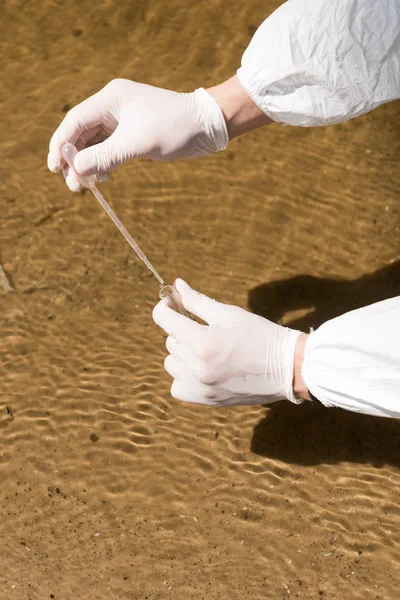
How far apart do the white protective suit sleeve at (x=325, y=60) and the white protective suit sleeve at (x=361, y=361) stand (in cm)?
52

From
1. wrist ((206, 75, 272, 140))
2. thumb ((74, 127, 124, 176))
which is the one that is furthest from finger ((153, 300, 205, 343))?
wrist ((206, 75, 272, 140))

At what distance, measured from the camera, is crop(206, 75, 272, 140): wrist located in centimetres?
160

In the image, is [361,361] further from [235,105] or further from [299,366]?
[235,105]

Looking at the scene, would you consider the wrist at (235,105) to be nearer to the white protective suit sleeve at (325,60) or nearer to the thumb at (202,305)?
the white protective suit sleeve at (325,60)

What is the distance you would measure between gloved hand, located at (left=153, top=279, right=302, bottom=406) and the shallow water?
1.26ft

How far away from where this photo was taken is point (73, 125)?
5.40ft

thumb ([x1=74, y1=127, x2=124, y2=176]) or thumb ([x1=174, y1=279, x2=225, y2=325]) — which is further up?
thumb ([x1=74, y1=127, x2=124, y2=176])

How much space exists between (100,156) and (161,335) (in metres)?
0.71

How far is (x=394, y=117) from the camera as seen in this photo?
2.40 m

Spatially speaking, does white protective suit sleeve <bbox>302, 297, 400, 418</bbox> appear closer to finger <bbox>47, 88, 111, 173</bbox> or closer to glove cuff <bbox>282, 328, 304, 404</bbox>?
glove cuff <bbox>282, 328, 304, 404</bbox>

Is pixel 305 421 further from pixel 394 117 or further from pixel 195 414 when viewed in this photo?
pixel 394 117

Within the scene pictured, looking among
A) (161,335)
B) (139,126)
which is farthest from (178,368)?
(139,126)

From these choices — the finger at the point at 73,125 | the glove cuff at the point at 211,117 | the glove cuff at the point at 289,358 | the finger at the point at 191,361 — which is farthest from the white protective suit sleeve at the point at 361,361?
the finger at the point at 73,125

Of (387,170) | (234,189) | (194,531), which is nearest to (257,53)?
(234,189)
